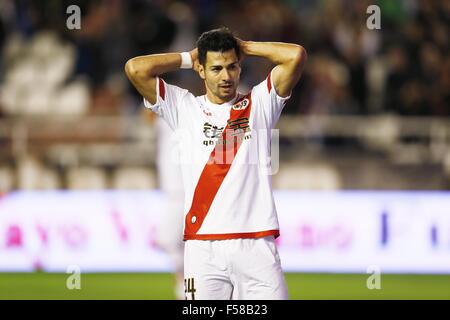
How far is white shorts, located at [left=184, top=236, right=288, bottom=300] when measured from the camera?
273 inches

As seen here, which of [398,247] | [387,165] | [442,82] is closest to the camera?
[398,247]

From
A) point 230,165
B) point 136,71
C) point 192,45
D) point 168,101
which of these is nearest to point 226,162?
point 230,165

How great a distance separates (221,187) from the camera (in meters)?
7.03

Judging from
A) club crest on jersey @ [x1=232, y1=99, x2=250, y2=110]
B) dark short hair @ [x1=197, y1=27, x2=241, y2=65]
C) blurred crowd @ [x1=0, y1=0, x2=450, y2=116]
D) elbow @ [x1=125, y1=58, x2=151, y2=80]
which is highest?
blurred crowd @ [x1=0, y1=0, x2=450, y2=116]

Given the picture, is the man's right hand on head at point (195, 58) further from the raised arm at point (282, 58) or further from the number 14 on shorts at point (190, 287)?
the number 14 on shorts at point (190, 287)

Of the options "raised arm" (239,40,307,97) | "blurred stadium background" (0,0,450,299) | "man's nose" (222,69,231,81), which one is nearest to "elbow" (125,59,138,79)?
"man's nose" (222,69,231,81)

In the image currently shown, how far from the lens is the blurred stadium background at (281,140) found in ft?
49.1

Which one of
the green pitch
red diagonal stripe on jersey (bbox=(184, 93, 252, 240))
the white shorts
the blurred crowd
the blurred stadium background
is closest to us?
the white shorts

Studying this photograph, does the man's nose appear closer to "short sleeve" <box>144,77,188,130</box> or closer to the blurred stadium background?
"short sleeve" <box>144,77,188,130</box>

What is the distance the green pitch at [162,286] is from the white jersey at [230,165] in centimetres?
557

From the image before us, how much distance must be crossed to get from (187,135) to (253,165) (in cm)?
52

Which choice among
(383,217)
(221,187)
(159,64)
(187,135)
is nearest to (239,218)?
(221,187)

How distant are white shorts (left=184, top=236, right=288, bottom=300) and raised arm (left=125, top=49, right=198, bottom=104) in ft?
3.75

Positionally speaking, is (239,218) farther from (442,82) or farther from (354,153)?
(442,82)
